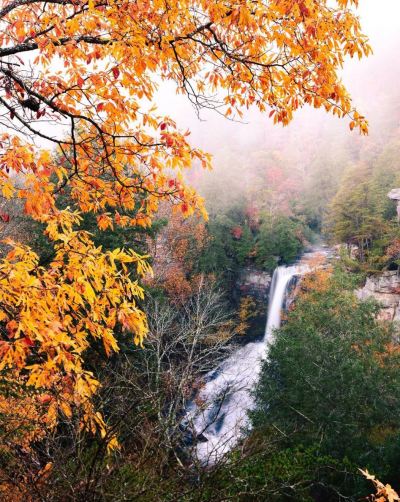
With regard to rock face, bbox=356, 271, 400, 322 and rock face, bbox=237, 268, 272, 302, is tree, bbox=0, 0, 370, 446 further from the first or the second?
rock face, bbox=237, 268, 272, 302

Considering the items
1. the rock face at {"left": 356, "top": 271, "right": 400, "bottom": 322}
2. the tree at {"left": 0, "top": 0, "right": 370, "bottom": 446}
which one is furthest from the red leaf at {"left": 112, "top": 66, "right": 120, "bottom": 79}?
the rock face at {"left": 356, "top": 271, "right": 400, "bottom": 322}

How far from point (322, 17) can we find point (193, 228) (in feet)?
87.1

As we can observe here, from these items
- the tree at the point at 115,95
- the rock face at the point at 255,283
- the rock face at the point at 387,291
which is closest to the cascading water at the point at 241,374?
the rock face at the point at 255,283

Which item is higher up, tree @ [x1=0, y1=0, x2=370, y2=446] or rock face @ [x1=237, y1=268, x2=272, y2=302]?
tree @ [x1=0, y1=0, x2=370, y2=446]

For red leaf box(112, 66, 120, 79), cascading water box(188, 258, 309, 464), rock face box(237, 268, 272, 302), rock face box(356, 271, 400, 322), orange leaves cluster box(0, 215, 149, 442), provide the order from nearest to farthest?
orange leaves cluster box(0, 215, 149, 442), red leaf box(112, 66, 120, 79), cascading water box(188, 258, 309, 464), rock face box(356, 271, 400, 322), rock face box(237, 268, 272, 302)

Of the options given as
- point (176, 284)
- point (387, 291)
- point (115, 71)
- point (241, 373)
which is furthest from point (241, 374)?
point (115, 71)

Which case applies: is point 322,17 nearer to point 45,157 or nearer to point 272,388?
point 45,157

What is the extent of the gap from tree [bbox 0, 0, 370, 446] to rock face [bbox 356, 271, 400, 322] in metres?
20.9

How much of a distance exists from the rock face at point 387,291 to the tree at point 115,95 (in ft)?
68.6

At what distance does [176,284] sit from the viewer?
2488 centimetres

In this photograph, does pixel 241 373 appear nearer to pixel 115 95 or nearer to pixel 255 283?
pixel 255 283

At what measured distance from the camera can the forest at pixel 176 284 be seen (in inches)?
101

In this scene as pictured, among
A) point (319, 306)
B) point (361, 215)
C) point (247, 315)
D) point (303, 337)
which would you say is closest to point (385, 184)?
point (361, 215)

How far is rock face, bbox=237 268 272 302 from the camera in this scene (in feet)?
94.6
